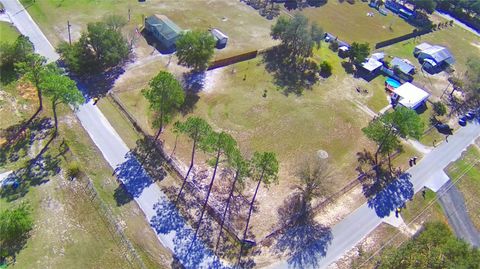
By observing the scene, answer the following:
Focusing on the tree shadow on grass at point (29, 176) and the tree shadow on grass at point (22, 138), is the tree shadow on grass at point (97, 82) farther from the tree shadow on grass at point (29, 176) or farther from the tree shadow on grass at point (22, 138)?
the tree shadow on grass at point (29, 176)

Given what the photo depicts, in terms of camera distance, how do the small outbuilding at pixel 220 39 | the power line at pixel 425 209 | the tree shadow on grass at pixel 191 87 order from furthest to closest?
the small outbuilding at pixel 220 39, the tree shadow on grass at pixel 191 87, the power line at pixel 425 209

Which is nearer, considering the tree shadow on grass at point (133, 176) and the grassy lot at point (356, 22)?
the tree shadow on grass at point (133, 176)

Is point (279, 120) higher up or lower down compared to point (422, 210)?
higher up

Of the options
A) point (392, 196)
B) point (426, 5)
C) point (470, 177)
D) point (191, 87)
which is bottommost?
point (426, 5)

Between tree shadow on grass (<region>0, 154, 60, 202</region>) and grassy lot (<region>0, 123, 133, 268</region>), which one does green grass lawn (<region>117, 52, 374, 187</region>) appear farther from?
grassy lot (<region>0, 123, 133, 268</region>)

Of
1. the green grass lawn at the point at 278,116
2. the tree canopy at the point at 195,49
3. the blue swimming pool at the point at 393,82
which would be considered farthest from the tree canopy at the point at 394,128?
the tree canopy at the point at 195,49

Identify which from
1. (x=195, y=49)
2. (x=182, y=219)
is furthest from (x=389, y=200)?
(x=195, y=49)

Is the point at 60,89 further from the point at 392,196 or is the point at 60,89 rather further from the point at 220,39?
the point at 392,196

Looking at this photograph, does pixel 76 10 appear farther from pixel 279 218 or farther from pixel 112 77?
pixel 279 218
